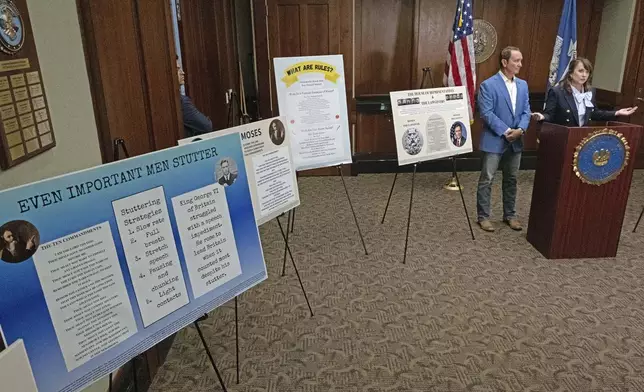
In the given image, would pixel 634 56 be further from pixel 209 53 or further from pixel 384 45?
pixel 209 53

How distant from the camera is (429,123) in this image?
373 cm

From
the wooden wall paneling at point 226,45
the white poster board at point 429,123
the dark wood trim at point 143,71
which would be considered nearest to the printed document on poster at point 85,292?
the dark wood trim at point 143,71

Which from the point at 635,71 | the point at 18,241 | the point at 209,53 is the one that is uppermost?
the point at 209,53

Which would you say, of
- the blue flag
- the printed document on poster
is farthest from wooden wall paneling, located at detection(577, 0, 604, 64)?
the printed document on poster

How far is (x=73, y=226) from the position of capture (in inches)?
52.6

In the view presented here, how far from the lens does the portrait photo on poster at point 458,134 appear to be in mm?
3842

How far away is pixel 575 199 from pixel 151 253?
10.1 ft

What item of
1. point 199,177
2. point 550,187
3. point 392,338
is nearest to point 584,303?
point 550,187

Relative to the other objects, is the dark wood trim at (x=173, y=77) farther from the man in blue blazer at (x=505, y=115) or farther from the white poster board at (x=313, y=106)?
the man in blue blazer at (x=505, y=115)

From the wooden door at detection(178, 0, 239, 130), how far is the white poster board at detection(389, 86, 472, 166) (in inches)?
71.6

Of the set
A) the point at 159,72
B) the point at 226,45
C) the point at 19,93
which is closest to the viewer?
the point at 19,93

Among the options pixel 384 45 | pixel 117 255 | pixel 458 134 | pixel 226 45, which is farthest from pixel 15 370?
pixel 384 45

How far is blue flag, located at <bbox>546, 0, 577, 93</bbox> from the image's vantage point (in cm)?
517

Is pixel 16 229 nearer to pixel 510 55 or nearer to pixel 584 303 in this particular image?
pixel 584 303
